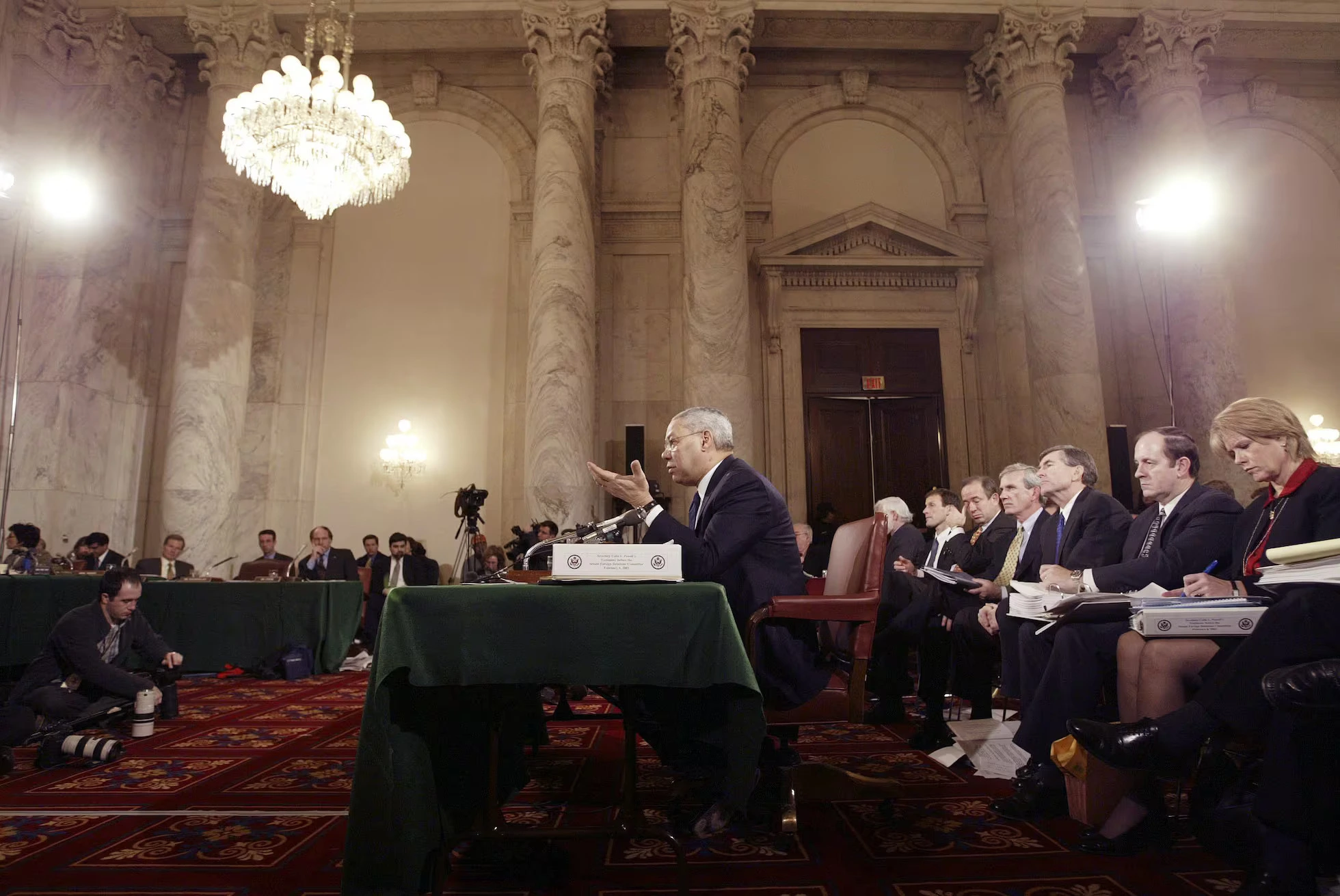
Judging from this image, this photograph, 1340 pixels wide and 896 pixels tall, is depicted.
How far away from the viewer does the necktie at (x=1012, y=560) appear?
4453 mm

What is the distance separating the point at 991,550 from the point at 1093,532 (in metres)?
1.18

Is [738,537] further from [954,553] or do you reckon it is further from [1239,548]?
[954,553]

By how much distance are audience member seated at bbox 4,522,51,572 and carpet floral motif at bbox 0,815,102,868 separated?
16.9ft

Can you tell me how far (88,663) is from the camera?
4562mm

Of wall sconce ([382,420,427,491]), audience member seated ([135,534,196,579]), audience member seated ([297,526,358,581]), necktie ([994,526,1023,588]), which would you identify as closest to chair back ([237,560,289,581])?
audience member seated ([297,526,358,581])

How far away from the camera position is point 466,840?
2555 millimetres

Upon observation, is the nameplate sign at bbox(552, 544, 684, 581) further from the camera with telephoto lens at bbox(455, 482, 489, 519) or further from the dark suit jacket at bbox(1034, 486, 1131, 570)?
the camera with telephoto lens at bbox(455, 482, 489, 519)

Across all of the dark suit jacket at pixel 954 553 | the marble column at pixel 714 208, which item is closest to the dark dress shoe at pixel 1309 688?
the dark suit jacket at pixel 954 553

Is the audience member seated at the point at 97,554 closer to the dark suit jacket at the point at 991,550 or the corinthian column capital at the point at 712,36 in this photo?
the dark suit jacket at the point at 991,550

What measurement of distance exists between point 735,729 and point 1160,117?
1200 cm

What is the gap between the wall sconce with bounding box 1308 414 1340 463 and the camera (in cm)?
1143

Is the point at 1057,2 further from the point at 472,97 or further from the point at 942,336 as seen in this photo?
the point at 472,97

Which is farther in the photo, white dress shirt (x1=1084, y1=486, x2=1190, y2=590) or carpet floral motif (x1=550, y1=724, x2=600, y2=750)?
carpet floral motif (x1=550, y1=724, x2=600, y2=750)

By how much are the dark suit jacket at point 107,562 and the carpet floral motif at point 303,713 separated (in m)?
4.15
